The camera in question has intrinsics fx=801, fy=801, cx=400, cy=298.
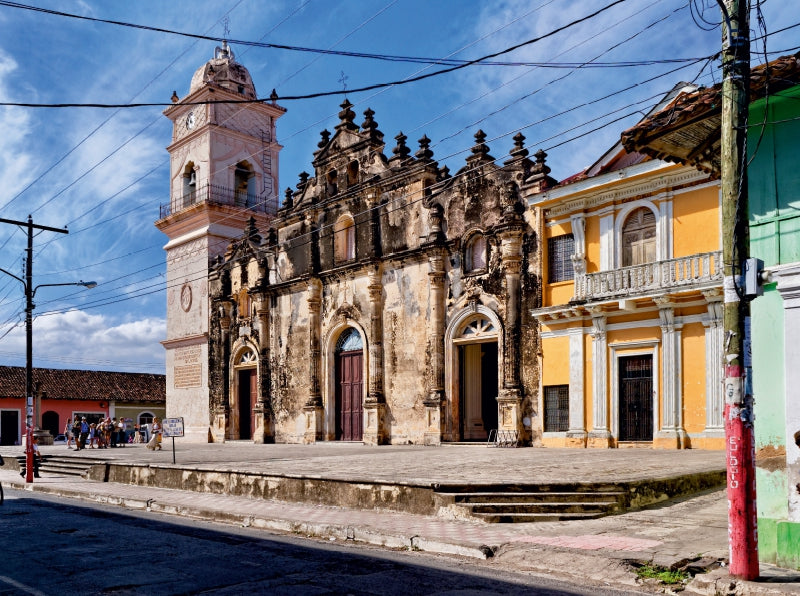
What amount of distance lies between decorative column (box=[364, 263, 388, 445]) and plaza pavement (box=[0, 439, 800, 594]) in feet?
21.8

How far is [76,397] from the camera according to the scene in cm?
5219

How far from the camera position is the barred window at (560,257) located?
21.2 metres

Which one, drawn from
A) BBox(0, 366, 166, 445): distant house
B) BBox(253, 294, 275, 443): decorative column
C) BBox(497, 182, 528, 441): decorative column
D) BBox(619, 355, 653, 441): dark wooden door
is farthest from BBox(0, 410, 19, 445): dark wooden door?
BBox(619, 355, 653, 441): dark wooden door

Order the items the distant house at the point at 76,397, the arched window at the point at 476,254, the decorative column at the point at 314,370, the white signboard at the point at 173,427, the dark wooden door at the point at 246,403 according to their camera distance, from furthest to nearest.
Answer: the distant house at the point at 76,397, the dark wooden door at the point at 246,403, the decorative column at the point at 314,370, the arched window at the point at 476,254, the white signboard at the point at 173,427

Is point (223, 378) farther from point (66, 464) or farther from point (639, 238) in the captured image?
point (639, 238)

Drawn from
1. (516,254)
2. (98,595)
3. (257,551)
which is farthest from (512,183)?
→ (98,595)

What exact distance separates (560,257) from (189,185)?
70.5 feet

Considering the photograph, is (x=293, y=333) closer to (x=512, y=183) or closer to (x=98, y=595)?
(x=512, y=183)

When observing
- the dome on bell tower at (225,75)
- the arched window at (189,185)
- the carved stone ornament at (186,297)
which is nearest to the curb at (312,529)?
the carved stone ornament at (186,297)

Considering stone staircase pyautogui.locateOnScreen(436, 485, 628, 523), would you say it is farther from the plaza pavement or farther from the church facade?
the church facade

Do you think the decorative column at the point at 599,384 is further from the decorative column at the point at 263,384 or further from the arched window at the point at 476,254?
the decorative column at the point at 263,384

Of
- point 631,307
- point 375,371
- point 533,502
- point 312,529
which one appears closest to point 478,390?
point 375,371

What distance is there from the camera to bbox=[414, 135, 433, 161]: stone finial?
85.7ft

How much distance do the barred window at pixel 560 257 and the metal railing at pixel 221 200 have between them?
17023mm
